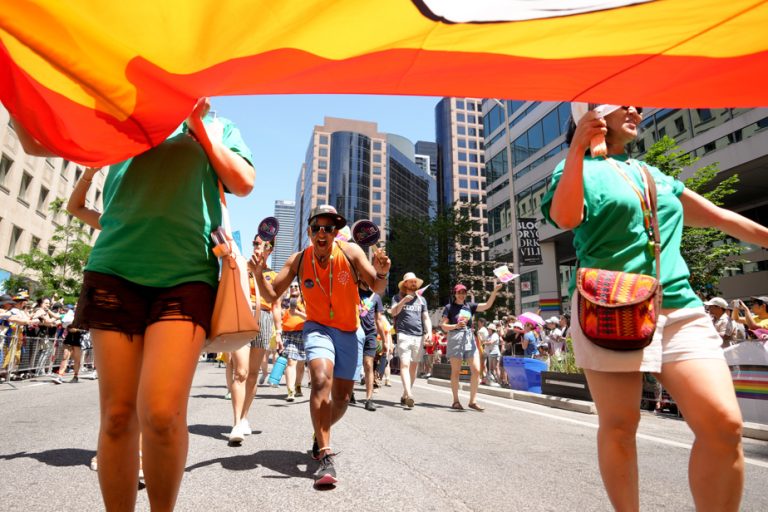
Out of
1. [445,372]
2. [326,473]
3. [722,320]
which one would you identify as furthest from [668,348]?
[445,372]

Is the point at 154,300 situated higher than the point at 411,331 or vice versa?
the point at 411,331

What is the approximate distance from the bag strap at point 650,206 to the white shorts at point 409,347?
7.29 m

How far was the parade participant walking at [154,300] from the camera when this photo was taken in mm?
1983

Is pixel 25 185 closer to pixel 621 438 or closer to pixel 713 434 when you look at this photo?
pixel 621 438

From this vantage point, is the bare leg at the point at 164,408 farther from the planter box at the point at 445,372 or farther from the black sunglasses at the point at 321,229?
the planter box at the point at 445,372

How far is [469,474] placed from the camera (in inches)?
151

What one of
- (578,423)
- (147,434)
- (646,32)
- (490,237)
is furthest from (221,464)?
(490,237)

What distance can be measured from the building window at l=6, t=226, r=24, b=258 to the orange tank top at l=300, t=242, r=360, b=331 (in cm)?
3205

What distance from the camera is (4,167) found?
28453 mm

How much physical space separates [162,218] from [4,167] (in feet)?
109

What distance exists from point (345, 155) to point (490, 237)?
214 ft

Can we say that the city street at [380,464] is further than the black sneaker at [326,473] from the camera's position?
No

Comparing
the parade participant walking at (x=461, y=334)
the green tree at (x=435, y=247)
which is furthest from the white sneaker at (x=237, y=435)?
the green tree at (x=435, y=247)

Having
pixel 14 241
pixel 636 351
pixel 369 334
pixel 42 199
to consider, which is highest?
pixel 42 199
